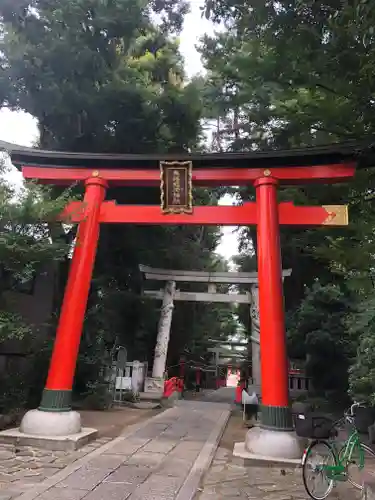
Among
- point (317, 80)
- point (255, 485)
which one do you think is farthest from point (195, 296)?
point (255, 485)

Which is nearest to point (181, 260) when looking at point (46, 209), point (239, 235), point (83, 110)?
point (239, 235)

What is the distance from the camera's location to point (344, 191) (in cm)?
1023

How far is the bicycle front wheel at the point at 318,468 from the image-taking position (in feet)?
16.3

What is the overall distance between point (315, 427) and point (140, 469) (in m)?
2.53

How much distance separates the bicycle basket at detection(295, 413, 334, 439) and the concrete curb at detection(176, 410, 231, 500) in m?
1.51

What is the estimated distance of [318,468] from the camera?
500 centimetres

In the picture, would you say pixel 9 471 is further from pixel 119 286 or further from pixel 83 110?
pixel 119 286

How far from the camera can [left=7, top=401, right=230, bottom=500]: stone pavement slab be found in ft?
15.9

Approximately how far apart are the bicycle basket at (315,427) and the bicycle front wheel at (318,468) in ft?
0.47

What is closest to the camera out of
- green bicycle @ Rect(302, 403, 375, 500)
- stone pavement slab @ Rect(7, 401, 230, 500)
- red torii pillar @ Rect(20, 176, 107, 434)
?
stone pavement slab @ Rect(7, 401, 230, 500)

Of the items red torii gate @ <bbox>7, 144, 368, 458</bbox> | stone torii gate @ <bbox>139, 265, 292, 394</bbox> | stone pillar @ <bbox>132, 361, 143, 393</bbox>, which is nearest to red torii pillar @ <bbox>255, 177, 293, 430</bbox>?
red torii gate @ <bbox>7, 144, 368, 458</bbox>

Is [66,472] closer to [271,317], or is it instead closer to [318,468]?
[318,468]

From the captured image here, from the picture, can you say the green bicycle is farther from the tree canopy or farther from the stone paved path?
the stone paved path

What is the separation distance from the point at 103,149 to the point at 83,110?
4.76 feet
